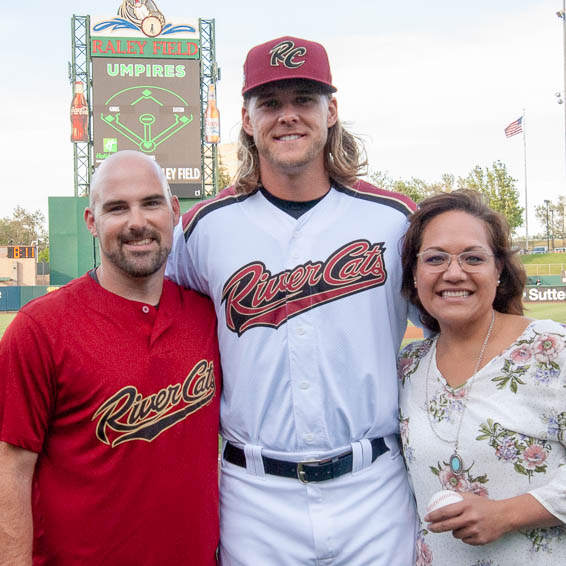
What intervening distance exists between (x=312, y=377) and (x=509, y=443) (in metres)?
0.64

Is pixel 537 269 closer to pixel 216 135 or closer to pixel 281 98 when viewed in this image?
pixel 216 135

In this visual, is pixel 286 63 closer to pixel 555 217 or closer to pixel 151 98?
pixel 151 98

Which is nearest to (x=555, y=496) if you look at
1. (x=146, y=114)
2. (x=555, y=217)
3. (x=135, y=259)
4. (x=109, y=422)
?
(x=109, y=422)

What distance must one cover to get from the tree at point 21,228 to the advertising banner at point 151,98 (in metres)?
41.5

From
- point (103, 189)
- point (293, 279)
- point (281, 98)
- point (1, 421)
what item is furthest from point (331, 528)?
point (281, 98)

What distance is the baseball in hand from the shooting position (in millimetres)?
1681

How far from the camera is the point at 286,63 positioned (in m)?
2.19

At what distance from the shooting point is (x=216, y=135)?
22.8 m

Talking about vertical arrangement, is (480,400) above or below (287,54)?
below

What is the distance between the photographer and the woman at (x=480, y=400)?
1.70 metres

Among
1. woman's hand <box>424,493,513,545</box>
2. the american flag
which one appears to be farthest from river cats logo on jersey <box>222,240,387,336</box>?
the american flag

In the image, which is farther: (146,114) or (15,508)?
(146,114)

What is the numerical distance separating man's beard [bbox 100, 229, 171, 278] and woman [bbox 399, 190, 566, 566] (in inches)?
33.6

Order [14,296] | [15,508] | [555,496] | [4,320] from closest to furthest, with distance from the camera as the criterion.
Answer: [555,496], [15,508], [4,320], [14,296]
